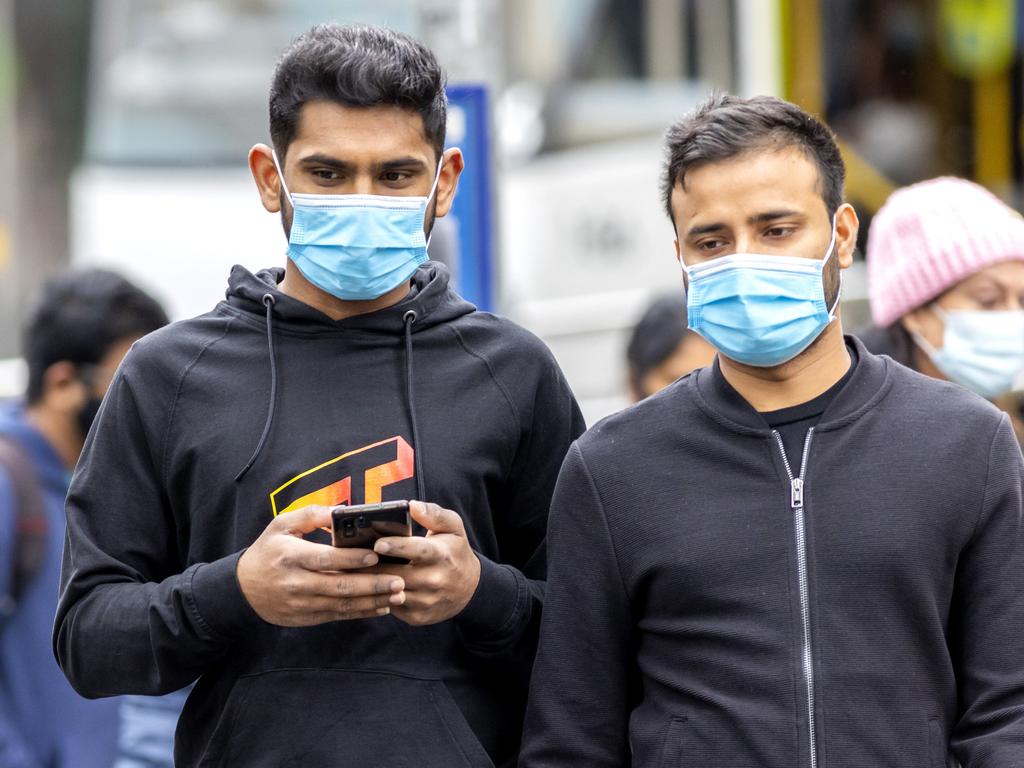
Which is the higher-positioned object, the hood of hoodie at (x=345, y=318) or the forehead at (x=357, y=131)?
the forehead at (x=357, y=131)

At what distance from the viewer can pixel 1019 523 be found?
256 cm

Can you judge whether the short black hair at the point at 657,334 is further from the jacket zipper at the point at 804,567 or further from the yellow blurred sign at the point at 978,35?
the yellow blurred sign at the point at 978,35

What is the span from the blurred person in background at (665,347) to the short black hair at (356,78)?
197 cm

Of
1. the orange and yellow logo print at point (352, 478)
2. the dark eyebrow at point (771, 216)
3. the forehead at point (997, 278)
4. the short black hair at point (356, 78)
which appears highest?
A: the short black hair at point (356, 78)

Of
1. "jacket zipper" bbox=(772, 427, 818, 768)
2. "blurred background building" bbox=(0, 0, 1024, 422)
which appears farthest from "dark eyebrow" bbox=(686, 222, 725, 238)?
"blurred background building" bbox=(0, 0, 1024, 422)

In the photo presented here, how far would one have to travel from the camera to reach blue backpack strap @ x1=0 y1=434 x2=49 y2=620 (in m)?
3.81

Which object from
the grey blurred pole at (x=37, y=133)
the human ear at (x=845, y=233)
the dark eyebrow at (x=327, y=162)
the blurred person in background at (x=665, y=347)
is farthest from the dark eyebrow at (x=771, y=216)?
the grey blurred pole at (x=37, y=133)

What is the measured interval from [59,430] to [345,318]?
1600 millimetres

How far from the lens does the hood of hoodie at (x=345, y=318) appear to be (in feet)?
9.05

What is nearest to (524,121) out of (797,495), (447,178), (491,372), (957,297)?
(957,297)

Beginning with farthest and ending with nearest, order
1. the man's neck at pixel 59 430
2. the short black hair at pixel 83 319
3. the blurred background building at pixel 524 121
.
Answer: the blurred background building at pixel 524 121 < the short black hair at pixel 83 319 < the man's neck at pixel 59 430

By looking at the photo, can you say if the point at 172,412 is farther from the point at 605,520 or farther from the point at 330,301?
the point at 605,520

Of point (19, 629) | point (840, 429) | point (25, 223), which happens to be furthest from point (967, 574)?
point (25, 223)

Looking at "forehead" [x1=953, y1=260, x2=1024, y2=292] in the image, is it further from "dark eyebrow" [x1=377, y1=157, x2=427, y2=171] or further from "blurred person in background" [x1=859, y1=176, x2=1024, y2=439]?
"dark eyebrow" [x1=377, y1=157, x2=427, y2=171]
